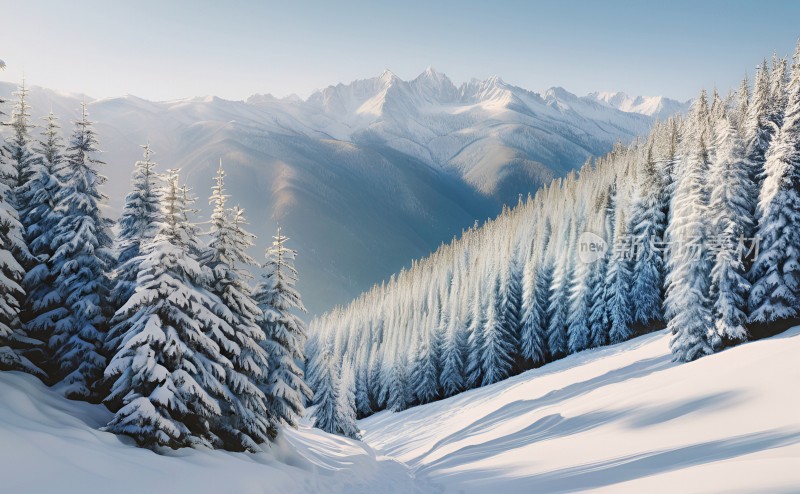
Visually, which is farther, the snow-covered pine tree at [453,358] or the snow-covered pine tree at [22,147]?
the snow-covered pine tree at [453,358]

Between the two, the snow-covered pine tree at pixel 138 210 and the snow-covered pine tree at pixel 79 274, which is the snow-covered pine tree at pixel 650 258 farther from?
the snow-covered pine tree at pixel 79 274

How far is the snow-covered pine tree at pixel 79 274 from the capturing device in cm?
1600

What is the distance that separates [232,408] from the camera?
16438mm

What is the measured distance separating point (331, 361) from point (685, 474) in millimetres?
31673

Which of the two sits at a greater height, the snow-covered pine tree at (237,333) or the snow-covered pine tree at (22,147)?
the snow-covered pine tree at (22,147)

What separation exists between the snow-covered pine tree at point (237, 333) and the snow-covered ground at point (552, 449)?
4.26 ft

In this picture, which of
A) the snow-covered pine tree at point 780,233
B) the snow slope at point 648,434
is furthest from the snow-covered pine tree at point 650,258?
the snow-covered pine tree at point 780,233

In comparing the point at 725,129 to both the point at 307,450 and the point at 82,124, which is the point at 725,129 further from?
the point at 82,124

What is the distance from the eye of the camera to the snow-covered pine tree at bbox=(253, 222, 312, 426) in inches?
761

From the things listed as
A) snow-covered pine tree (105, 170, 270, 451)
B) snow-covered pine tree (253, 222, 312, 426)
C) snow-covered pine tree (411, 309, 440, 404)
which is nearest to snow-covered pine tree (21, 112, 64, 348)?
snow-covered pine tree (105, 170, 270, 451)

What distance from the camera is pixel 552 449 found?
18.0m

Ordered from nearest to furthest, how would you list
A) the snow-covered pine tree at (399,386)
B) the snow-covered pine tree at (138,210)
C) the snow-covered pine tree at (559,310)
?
1. the snow-covered pine tree at (138,210)
2. the snow-covered pine tree at (559,310)
3. the snow-covered pine tree at (399,386)

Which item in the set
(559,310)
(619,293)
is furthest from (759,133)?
(559,310)

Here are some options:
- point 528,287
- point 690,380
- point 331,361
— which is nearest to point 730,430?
point 690,380
